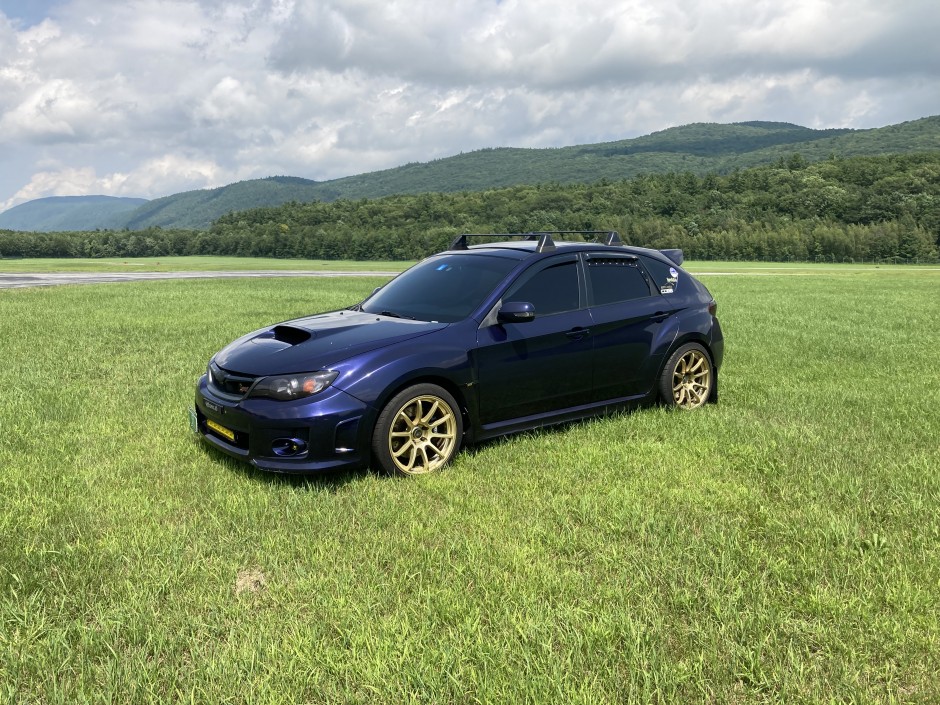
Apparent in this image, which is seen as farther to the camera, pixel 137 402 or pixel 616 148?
pixel 616 148

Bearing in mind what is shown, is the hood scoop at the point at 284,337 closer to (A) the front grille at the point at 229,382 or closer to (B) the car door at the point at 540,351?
(A) the front grille at the point at 229,382

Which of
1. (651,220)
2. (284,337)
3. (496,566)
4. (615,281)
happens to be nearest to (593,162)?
(651,220)

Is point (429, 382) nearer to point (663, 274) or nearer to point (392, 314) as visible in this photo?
point (392, 314)

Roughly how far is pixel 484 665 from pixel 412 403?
2.25 metres

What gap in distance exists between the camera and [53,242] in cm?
6919

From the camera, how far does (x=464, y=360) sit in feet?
15.1

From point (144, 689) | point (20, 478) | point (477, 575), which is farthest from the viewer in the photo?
point (20, 478)

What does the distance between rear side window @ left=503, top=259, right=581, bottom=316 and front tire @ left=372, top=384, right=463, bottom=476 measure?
1069mm

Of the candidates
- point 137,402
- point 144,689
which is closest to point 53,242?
point 137,402

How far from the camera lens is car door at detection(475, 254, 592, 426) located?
15.7 ft

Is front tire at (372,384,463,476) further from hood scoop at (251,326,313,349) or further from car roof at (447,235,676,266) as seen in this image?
car roof at (447,235,676,266)

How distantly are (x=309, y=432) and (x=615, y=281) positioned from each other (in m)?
3.12

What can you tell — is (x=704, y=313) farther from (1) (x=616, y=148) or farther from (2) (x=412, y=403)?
(1) (x=616, y=148)

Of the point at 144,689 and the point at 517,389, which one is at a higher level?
the point at 517,389
